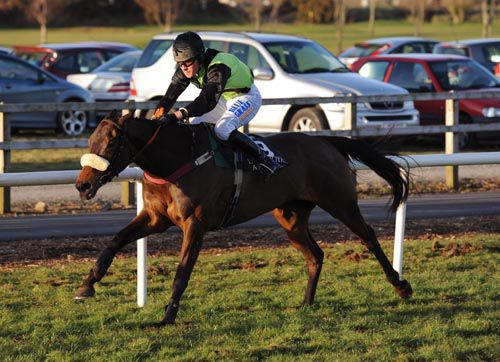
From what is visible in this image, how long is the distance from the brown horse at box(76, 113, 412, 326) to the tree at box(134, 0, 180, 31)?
191 ft

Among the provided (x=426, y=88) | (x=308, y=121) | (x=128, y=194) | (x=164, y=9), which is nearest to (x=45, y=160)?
(x=308, y=121)

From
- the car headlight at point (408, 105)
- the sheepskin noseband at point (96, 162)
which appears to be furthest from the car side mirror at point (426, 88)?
the sheepskin noseband at point (96, 162)

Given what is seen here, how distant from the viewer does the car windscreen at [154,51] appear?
19812 mm

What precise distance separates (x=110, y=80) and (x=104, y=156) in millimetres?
18650

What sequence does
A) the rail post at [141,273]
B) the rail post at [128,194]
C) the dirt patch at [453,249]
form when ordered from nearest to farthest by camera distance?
1. the rail post at [141,273]
2. the dirt patch at [453,249]
3. the rail post at [128,194]

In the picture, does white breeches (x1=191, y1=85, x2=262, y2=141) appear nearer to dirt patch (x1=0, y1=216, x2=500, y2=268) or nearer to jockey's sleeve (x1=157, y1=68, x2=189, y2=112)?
jockey's sleeve (x1=157, y1=68, x2=189, y2=112)

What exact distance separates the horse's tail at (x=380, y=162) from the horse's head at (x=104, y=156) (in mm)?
2179

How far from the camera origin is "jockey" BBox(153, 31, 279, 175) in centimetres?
791

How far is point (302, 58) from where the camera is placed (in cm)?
1928

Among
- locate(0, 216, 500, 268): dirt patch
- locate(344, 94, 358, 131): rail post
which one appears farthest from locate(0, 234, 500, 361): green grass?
locate(344, 94, 358, 131): rail post

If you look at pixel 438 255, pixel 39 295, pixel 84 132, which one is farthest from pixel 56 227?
pixel 84 132

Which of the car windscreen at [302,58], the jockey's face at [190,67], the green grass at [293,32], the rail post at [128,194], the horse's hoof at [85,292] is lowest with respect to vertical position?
the green grass at [293,32]

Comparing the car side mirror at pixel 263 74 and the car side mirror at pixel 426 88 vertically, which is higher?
the car side mirror at pixel 263 74

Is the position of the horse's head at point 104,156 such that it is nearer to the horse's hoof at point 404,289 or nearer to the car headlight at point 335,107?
the horse's hoof at point 404,289
